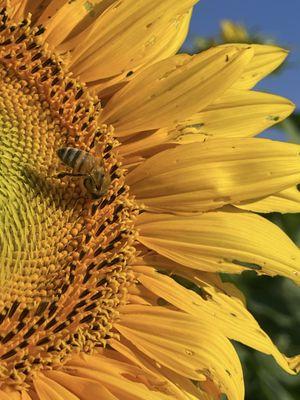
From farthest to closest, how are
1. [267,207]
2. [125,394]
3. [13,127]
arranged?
[267,207], [13,127], [125,394]

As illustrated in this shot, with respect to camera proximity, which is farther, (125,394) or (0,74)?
(0,74)

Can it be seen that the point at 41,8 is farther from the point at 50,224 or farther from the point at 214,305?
the point at 214,305

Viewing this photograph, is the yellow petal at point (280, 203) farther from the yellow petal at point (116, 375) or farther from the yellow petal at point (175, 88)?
the yellow petal at point (116, 375)

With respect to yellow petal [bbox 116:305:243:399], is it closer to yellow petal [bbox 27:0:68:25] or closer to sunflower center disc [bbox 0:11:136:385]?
sunflower center disc [bbox 0:11:136:385]

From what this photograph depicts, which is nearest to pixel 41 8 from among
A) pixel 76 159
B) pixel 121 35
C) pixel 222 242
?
pixel 121 35

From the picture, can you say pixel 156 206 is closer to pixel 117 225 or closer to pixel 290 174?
pixel 117 225

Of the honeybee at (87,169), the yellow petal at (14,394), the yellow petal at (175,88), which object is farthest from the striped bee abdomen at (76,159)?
the yellow petal at (14,394)

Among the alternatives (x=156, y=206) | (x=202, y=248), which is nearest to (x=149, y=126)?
(x=156, y=206)

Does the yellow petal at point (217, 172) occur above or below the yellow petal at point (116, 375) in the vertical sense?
above
